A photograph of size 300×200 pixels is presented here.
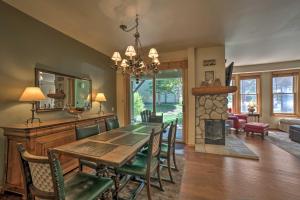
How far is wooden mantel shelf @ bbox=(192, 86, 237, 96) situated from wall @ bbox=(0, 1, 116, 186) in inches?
120

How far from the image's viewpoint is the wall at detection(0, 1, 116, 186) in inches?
89.7

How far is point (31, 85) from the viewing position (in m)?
2.65

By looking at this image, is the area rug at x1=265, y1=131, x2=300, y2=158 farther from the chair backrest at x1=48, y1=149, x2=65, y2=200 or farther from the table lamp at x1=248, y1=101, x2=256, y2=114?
the chair backrest at x1=48, y1=149, x2=65, y2=200

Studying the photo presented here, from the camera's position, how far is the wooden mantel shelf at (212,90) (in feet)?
12.7

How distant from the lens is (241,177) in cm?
254

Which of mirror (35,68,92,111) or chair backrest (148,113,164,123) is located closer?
mirror (35,68,92,111)

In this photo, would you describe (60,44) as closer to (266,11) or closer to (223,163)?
(266,11)

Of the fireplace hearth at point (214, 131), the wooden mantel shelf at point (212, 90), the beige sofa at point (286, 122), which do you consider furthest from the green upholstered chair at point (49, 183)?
the beige sofa at point (286, 122)

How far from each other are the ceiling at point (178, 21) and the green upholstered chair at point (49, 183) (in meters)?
2.34

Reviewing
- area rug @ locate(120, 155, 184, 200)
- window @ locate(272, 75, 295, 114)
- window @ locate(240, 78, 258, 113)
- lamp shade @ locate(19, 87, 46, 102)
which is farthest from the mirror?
window @ locate(272, 75, 295, 114)

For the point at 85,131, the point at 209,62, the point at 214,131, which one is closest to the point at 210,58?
the point at 209,62

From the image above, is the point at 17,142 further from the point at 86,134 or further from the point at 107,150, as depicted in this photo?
the point at 107,150

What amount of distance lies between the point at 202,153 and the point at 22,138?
11.4 feet

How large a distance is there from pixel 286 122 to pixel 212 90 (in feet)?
12.8
